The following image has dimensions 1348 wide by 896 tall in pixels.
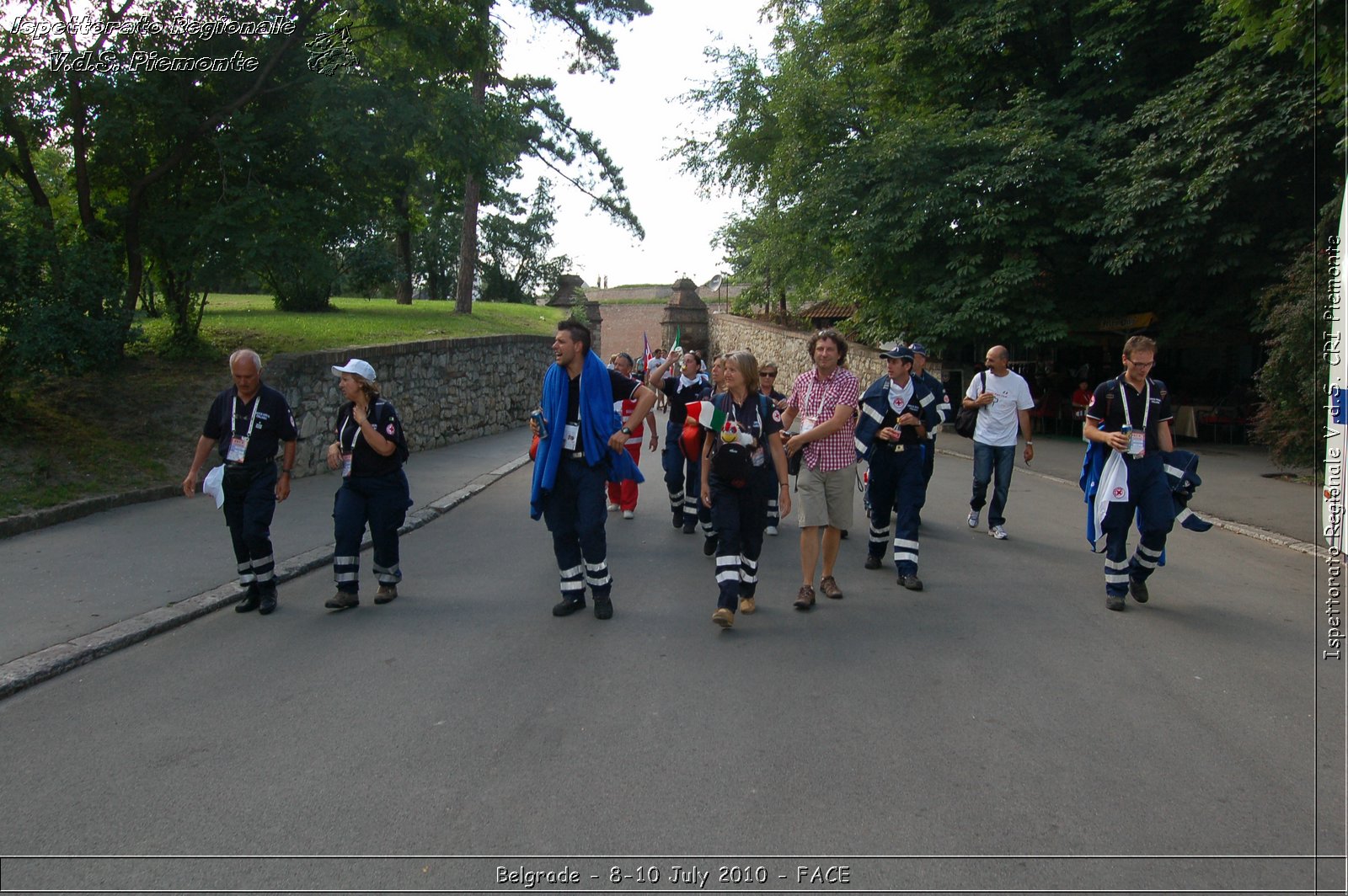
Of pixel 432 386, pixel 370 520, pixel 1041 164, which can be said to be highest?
pixel 1041 164

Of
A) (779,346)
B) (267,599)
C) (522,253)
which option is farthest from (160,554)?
(522,253)

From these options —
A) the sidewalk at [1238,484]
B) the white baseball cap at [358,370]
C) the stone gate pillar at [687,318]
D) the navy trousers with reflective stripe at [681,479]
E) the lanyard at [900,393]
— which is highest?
the stone gate pillar at [687,318]

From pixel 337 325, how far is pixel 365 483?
13.5 meters

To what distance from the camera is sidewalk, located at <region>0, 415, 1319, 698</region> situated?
5.79 m

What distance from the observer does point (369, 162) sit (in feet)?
42.5

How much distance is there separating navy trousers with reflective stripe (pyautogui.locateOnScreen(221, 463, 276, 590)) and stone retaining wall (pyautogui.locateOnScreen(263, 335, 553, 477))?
18.1 ft

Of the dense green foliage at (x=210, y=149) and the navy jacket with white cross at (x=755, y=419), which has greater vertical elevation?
the dense green foliage at (x=210, y=149)

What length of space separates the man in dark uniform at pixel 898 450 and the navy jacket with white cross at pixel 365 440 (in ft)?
11.7

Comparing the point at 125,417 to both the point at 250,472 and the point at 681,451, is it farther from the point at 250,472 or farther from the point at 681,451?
the point at 681,451

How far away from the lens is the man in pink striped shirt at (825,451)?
6520mm

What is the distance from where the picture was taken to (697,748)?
13.6ft

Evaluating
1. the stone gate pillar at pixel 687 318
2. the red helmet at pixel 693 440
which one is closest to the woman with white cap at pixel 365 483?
the red helmet at pixel 693 440

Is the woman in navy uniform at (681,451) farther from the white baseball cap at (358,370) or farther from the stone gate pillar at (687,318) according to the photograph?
the stone gate pillar at (687,318)

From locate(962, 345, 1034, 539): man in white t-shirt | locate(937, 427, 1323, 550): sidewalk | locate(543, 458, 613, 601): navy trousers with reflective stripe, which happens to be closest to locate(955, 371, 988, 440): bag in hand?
locate(962, 345, 1034, 539): man in white t-shirt
